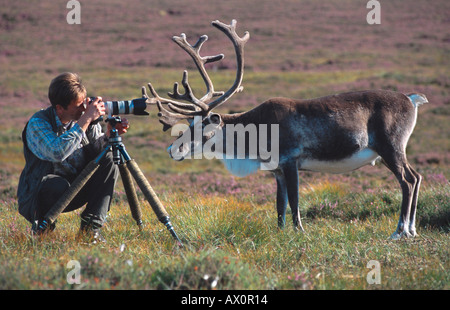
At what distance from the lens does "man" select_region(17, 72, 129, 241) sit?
4652 millimetres

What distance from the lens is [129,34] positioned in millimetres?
36688

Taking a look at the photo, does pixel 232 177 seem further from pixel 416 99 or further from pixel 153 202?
pixel 153 202

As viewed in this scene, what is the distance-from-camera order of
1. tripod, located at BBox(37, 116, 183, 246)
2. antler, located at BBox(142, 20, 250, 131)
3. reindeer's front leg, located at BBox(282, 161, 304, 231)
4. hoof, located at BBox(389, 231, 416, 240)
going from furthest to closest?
1. antler, located at BBox(142, 20, 250, 131)
2. reindeer's front leg, located at BBox(282, 161, 304, 231)
3. hoof, located at BBox(389, 231, 416, 240)
4. tripod, located at BBox(37, 116, 183, 246)

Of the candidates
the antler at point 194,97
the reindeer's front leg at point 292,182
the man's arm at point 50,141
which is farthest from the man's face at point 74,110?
the reindeer's front leg at point 292,182

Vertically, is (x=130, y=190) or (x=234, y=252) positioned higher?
(x=130, y=190)

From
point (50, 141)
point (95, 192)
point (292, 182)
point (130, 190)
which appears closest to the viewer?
point (50, 141)

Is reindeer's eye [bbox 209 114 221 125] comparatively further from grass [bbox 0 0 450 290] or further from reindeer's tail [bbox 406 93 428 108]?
reindeer's tail [bbox 406 93 428 108]

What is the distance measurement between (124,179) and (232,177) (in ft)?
22.4

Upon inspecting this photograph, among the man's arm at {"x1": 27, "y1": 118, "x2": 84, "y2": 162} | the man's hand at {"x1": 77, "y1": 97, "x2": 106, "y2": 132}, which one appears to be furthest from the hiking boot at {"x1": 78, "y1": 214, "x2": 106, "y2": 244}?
the man's hand at {"x1": 77, "y1": 97, "x2": 106, "y2": 132}

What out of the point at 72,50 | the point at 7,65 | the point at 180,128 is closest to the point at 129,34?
the point at 72,50

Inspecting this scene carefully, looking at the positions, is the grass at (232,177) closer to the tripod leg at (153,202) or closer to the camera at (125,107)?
the tripod leg at (153,202)

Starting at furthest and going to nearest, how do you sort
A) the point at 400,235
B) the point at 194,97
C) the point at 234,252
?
the point at 194,97 < the point at 400,235 < the point at 234,252

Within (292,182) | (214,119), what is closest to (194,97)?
(214,119)

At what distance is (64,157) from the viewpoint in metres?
4.63
